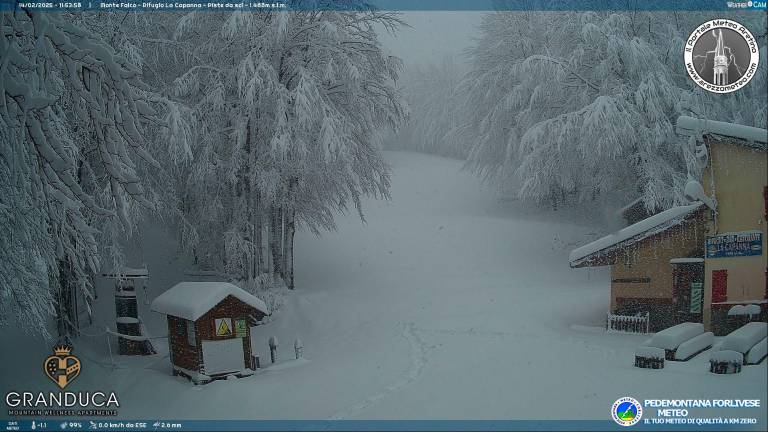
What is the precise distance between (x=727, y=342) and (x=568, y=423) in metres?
1.97

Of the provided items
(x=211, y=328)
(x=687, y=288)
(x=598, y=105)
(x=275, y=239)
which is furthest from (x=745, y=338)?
(x=275, y=239)

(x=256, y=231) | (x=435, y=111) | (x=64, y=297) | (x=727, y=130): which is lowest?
(x=64, y=297)

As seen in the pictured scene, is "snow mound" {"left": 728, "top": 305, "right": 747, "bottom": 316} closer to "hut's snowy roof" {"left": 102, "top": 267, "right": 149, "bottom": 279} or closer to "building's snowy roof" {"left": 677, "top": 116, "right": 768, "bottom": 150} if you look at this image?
"building's snowy roof" {"left": 677, "top": 116, "right": 768, "bottom": 150}

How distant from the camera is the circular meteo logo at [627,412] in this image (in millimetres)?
5863

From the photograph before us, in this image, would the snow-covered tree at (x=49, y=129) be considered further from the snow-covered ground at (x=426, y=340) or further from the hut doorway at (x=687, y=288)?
the hut doorway at (x=687, y=288)

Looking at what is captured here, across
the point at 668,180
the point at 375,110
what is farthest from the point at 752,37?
the point at 375,110

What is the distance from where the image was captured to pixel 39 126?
185 inches

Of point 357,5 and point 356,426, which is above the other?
point 357,5

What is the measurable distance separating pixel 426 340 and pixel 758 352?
5.04 m

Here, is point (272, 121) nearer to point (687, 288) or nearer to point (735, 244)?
point (687, 288)

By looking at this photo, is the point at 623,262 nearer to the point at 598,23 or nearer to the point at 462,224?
the point at 462,224

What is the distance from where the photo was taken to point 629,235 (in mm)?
10031

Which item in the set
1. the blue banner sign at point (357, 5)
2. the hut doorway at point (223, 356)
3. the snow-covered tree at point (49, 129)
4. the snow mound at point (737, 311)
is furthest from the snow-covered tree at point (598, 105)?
the hut doorway at point (223, 356)

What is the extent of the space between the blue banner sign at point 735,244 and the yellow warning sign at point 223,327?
7.18 m
